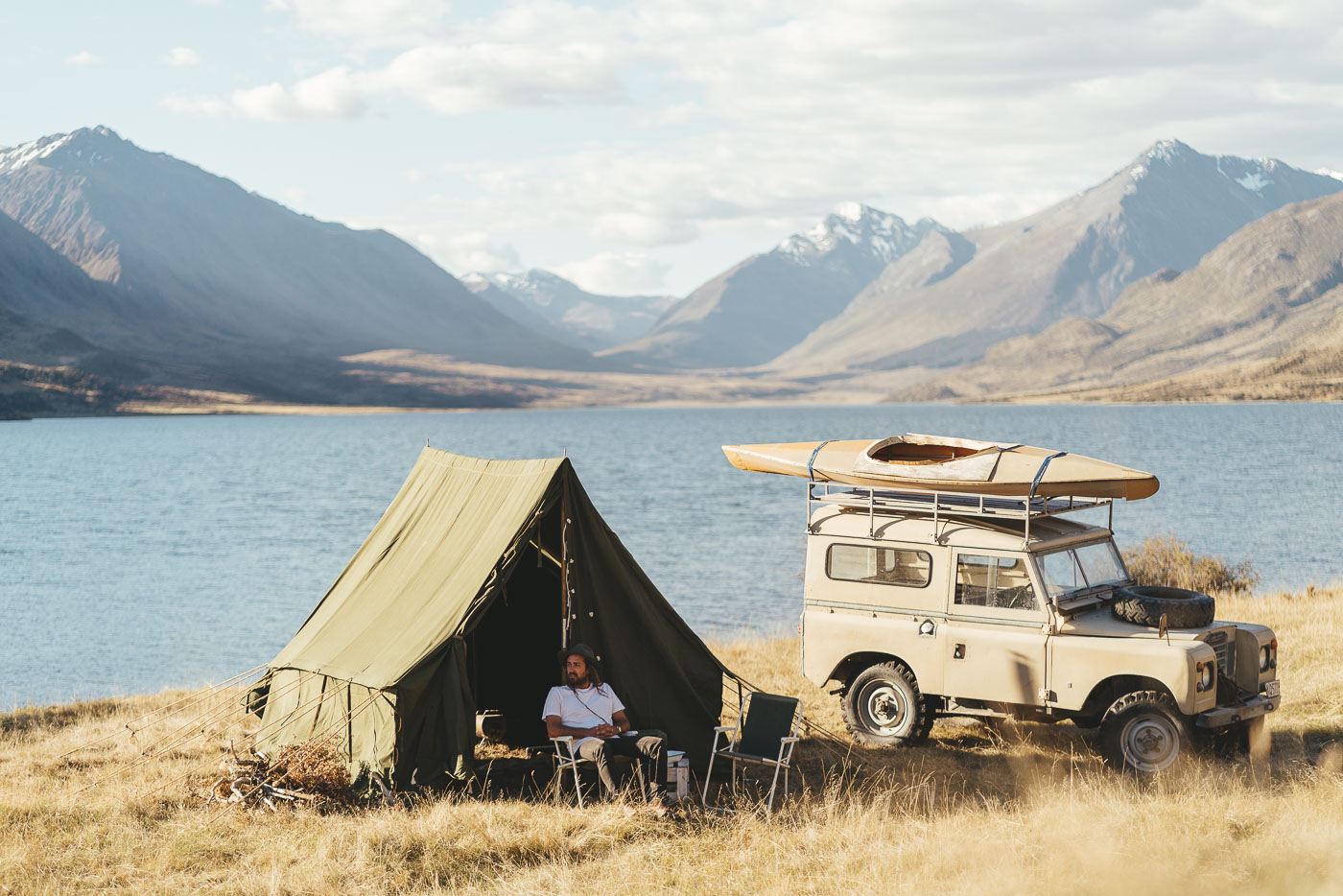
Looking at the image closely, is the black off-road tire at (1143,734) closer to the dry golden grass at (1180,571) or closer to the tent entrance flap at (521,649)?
the tent entrance flap at (521,649)

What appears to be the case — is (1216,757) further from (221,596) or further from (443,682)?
(221,596)

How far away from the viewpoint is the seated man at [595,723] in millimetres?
10133

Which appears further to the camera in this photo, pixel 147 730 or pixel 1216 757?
pixel 147 730

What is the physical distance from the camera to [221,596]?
32.0m

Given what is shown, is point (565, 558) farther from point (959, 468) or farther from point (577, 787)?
point (959, 468)

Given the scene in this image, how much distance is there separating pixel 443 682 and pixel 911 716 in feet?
15.1

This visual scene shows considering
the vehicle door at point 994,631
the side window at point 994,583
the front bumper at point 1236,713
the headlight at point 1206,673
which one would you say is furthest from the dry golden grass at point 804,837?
the side window at point 994,583

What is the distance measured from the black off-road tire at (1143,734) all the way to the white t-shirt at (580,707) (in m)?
4.39

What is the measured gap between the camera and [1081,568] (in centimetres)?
1155

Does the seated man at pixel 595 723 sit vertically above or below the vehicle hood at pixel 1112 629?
below

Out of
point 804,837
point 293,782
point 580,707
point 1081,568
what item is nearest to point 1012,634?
point 1081,568

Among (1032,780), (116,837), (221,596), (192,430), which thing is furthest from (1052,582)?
(192,430)

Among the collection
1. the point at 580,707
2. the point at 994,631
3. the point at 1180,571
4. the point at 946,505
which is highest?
the point at 946,505

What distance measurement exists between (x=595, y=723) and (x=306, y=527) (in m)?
39.5
